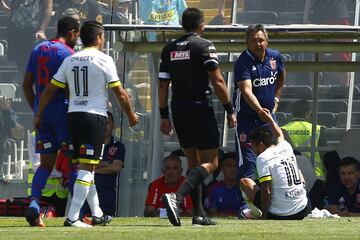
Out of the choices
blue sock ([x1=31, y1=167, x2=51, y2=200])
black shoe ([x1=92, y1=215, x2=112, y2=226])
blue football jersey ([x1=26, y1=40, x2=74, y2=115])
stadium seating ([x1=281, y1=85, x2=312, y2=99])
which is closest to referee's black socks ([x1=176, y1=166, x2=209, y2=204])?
black shoe ([x1=92, y1=215, x2=112, y2=226])

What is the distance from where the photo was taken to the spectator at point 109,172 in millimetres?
15305

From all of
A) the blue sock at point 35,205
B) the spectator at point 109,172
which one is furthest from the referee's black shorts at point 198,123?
the spectator at point 109,172

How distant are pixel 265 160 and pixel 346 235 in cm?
273

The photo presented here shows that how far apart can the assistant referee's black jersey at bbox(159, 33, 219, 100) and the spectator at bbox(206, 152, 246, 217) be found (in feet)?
12.1

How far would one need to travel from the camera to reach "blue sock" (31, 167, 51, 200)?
11500 millimetres

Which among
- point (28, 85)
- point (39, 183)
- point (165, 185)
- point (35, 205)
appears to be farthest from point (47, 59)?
point (165, 185)

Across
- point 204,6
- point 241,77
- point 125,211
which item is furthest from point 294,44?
point 204,6

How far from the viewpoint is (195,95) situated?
11258 millimetres

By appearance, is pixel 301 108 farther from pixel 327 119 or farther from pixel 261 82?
pixel 261 82

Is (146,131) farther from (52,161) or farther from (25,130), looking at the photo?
(52,161)

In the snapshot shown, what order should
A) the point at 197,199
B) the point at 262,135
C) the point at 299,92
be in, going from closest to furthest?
the point at 197,199
the point at 262,135
the point at 299,92

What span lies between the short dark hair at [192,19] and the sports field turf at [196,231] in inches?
70.0

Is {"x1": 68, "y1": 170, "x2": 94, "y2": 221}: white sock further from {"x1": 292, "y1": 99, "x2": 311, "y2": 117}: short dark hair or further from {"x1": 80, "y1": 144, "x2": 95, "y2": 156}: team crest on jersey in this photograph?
{"x1": 292, "y1": 99, "x2": 311, "y2": 117}: short dark hair

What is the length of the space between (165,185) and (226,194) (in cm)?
74
